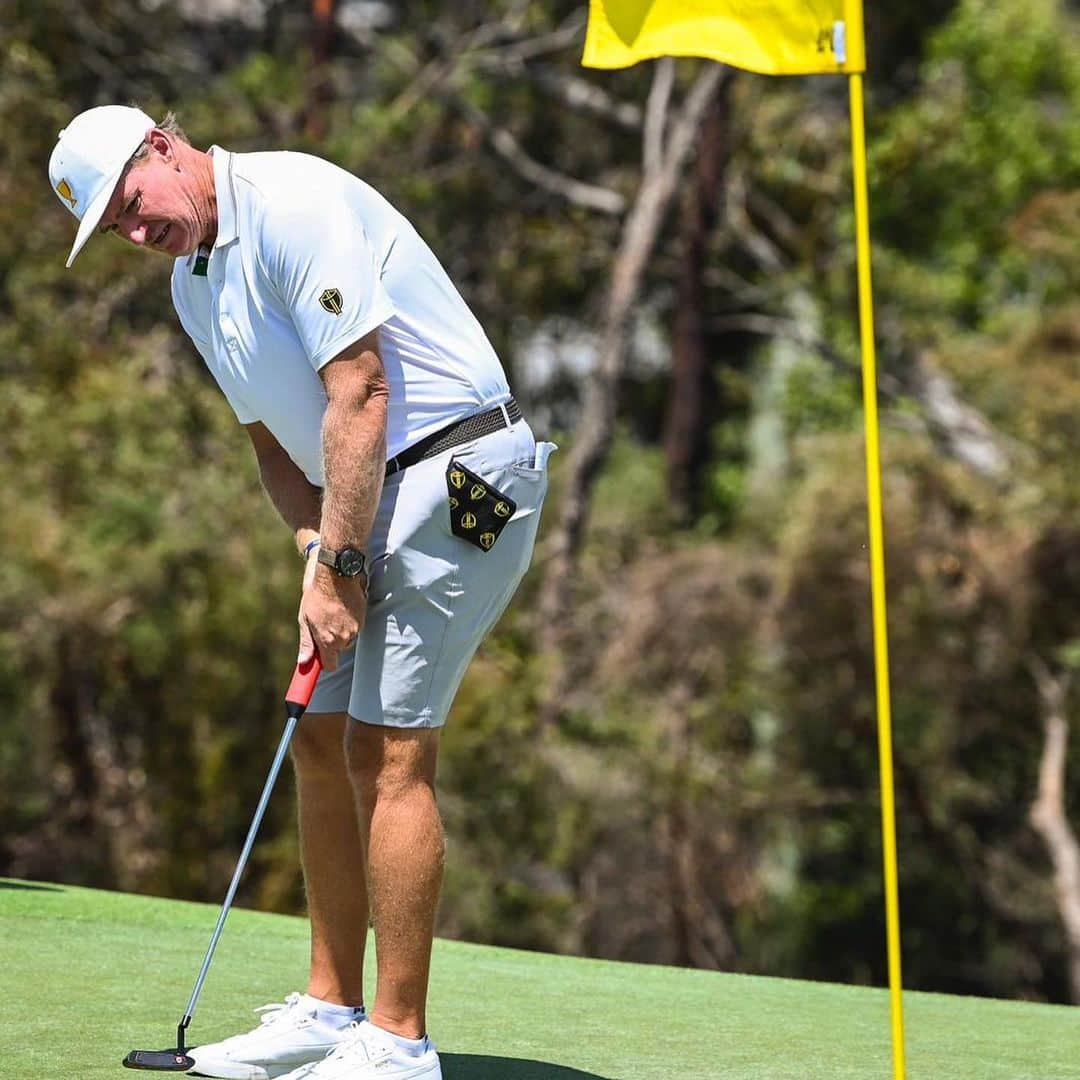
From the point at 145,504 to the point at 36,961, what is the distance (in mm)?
11430

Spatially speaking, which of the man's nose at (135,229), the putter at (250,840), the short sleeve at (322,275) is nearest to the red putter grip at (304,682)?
the putter at (250,840)

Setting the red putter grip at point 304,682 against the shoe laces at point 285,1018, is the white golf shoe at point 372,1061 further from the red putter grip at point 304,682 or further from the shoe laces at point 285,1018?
the red putter grip at point 304,682

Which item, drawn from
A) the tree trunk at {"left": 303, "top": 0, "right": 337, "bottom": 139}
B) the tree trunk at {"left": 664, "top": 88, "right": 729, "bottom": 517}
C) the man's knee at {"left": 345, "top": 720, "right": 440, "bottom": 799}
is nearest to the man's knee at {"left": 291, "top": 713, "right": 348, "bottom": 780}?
the man's knee at {"left": 345, "top": 720, "right": 440, "bottom": 799}

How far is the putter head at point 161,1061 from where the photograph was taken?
12.2 ft

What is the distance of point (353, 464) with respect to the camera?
348 cm

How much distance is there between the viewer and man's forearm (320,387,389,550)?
3475 millimetres

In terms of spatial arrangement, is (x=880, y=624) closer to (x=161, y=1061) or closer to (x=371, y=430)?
(x=371, y=430)

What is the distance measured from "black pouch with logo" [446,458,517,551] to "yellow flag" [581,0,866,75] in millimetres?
982

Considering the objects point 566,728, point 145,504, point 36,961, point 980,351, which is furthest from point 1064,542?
point 36,961

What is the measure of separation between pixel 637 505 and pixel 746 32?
15599 mm

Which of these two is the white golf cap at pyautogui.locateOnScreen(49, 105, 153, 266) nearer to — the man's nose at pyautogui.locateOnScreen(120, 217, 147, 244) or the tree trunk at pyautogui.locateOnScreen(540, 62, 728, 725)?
the man's nose at pyautogui.locateOnScreen(120, 217, 147, 244)

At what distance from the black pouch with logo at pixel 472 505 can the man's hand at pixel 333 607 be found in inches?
7.8

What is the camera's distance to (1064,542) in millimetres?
15867

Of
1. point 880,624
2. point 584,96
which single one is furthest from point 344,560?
point 584,96
